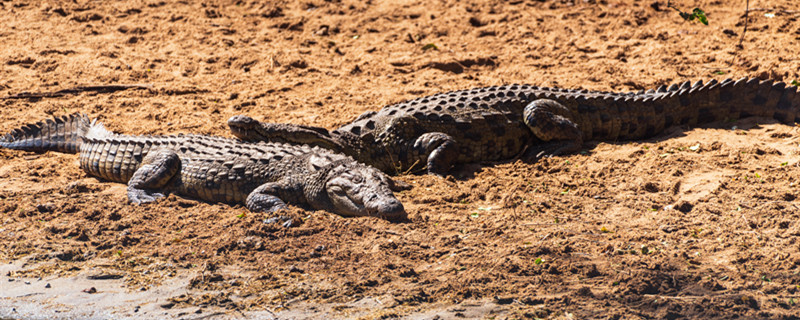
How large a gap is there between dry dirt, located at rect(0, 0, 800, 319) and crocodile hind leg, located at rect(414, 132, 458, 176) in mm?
224

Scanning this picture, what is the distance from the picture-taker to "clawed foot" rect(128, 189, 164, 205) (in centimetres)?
Result: 634

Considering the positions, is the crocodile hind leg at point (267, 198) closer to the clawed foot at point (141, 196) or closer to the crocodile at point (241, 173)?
the crocodile at point (241, 173)

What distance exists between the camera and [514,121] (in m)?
7.48

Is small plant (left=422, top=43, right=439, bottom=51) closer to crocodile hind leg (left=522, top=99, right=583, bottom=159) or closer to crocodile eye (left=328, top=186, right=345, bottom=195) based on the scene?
crocodile hind leg (left=522, top=99, right=583, bottom=159)

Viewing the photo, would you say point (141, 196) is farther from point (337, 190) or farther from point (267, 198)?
point (337, 190)

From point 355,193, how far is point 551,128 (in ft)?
7.52

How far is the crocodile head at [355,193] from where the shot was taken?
5734 millimetres

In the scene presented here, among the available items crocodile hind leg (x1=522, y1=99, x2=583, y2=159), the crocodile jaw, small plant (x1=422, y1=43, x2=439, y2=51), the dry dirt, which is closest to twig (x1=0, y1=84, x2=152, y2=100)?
the dry dirt

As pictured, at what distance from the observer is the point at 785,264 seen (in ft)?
15.1

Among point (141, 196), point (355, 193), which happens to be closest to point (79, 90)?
point (141, 196)

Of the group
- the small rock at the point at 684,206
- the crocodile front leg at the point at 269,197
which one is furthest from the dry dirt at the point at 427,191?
the crocodile front leg at the point at 269,197

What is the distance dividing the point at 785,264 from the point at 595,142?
10.2 ft

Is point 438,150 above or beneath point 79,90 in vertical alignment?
beneath

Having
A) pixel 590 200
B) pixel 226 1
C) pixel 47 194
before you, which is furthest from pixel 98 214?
pixel 226 1
